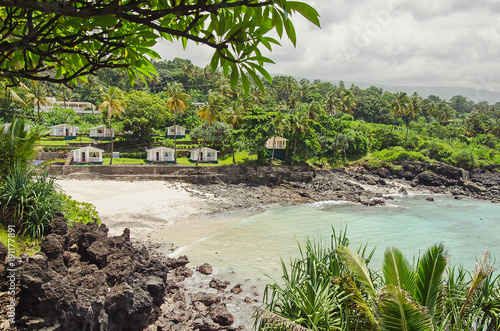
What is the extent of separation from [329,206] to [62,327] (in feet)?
91.2

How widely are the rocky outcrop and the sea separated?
206 cm

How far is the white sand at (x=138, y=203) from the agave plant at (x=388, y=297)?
15501 mm

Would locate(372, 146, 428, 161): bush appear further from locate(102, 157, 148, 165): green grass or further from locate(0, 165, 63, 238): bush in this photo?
locate(0, 165, 63, 238): bush

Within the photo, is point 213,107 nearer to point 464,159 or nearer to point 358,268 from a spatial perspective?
point 358,268

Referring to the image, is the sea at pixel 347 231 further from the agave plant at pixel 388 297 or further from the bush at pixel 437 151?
the bush at pixel 437 151

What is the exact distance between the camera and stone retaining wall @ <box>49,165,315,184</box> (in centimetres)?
3108

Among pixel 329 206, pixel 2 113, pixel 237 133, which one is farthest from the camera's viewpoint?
pixel 2 113

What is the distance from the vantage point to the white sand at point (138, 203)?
21.2 m

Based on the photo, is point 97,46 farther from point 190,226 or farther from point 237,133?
point 237,133

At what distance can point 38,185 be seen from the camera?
828cm

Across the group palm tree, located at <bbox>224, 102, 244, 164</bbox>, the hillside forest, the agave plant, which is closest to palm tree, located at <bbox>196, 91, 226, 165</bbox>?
the hillside forest

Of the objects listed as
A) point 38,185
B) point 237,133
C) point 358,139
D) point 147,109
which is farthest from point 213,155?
point 38,185

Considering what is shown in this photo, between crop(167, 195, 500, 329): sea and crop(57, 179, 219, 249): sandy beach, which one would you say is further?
crop(57, 179, 219, 249): sandy beach

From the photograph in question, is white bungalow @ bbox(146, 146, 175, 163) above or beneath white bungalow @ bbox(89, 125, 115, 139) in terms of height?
beneath
